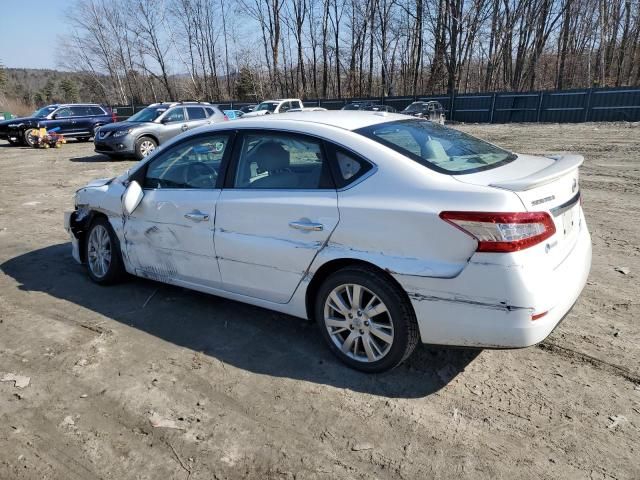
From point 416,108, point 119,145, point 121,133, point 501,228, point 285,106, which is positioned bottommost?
point 119,145

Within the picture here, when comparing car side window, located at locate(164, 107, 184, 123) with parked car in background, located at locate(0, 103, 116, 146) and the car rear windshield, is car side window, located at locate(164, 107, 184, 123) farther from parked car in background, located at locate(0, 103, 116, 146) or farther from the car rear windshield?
the car rear windshield

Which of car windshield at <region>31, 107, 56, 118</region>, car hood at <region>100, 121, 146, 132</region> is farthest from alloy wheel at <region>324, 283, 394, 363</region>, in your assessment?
Answer: car windshield at <region>31, 107, 56, 118</region>

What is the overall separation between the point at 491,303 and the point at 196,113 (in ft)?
48.7

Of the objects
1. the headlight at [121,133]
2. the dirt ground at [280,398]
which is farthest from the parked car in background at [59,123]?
the dirt ground at [280,398]

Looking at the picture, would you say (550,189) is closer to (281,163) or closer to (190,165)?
(281,163)

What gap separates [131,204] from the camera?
4.10m

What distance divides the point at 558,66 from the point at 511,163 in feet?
148

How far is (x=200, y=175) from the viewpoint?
383cm

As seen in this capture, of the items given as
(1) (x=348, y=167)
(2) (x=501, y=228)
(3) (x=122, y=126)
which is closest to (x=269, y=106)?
(3) (x=122, y=126)

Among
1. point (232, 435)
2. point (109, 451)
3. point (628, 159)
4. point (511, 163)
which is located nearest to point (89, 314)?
point (109, 451)

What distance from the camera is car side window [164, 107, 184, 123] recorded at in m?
15.1

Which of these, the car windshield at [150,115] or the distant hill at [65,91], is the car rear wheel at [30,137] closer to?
the car windshield at [150,115]

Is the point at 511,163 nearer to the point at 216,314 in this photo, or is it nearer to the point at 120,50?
the point at 216,314

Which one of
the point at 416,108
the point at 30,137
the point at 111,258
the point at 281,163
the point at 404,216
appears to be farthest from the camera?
the point at 416,108
